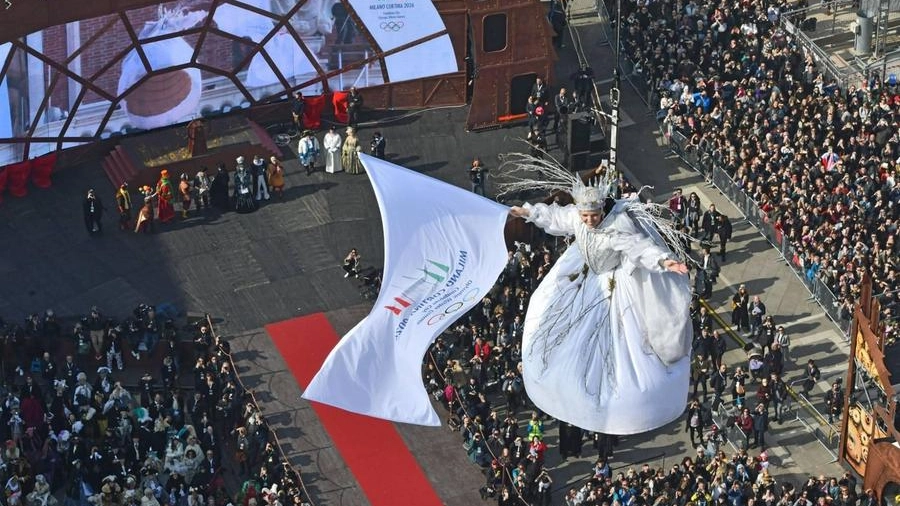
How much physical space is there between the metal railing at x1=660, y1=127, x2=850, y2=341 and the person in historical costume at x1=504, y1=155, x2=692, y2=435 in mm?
22067

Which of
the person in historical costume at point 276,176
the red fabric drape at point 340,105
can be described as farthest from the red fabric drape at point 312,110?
the person in historical costume at point 276,176

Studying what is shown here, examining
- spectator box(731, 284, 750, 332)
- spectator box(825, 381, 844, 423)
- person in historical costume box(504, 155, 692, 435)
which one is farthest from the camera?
spectator box(731, 284, 750, 332)

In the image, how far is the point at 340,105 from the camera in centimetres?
6181

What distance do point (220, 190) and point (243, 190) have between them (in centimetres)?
68

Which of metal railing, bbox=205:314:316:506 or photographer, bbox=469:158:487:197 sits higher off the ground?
photographer, bbox=469:158:487:197

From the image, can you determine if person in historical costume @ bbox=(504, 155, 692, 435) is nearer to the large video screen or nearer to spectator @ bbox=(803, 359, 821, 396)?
spectator @ bbox=(803, 359, 821, 396)

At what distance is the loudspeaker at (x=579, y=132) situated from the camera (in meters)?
57.8

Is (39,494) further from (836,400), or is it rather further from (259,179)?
(836,400)

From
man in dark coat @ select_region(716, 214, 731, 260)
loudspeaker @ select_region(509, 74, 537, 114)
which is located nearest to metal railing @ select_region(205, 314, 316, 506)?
loudspeaker @ select_region(509, 74, 537, 114)

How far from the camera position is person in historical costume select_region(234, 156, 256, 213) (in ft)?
191

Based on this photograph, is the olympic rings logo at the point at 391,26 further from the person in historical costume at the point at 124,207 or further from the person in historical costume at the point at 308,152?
the person in historical costume at the point at 124,207

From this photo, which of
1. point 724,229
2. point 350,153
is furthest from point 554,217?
point 350,153

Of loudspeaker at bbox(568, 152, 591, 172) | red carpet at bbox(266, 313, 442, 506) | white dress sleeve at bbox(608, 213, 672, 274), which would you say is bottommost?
red carpet at bbox(266, 313, 442, 506)

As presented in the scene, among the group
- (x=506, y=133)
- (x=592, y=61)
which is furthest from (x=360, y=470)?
(x=592, y=61)
